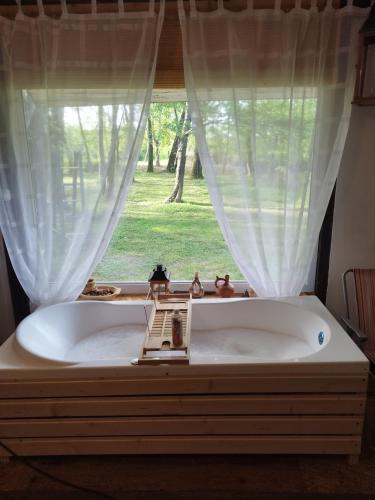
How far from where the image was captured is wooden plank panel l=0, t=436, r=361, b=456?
1.75 meters

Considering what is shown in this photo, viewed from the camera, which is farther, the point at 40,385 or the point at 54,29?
the point at 54,29

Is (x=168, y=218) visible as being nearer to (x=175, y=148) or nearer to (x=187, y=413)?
(x=175, y=148)

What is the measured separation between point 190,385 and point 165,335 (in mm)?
373

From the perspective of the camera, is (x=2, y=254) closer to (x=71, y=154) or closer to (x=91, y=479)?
(x=71, y=154)

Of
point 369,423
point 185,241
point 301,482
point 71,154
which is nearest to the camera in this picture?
point 301,482

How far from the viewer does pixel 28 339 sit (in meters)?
1.94

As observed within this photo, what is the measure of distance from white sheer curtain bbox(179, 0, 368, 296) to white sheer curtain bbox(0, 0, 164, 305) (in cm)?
35

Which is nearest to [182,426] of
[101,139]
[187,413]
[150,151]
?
[187,413]

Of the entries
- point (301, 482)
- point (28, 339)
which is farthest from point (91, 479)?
point (301, 482)

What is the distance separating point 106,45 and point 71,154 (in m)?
0.65

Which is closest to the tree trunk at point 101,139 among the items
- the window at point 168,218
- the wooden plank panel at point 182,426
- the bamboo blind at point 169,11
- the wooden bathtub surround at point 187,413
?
the window at point 168,218

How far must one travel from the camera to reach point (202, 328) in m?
2.44

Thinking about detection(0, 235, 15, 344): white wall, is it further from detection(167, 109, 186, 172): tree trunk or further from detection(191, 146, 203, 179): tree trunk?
detection(191, 146, 203, 179): tree trunk

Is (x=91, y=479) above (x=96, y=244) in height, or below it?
below
